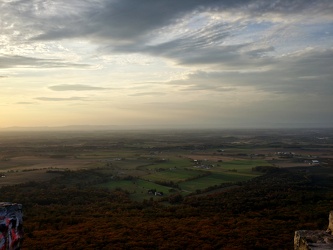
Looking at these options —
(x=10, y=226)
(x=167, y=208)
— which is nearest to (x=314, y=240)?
(x=10, y=226)

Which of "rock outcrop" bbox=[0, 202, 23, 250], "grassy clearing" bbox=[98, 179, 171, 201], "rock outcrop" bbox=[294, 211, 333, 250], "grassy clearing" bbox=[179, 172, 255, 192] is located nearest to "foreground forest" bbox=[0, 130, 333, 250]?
"grassy clearing" bbox=[98, 179, 171, 201]

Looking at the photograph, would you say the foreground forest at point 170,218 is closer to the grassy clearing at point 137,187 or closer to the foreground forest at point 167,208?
the foreground forest at point 167,208

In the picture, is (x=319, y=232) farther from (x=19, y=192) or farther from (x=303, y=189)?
(x=19, y=192)

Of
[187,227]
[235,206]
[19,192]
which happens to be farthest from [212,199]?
[19,192]

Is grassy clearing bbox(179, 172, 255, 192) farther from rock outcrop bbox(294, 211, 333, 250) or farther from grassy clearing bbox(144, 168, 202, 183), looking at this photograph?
rock outcrop bbox(294, 211, 333, 250)

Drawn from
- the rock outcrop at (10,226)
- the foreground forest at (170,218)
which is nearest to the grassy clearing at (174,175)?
the foreground forest at (170,218)

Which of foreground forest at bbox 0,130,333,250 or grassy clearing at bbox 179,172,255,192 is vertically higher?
foreground forest at bbox 0,130,333,250
